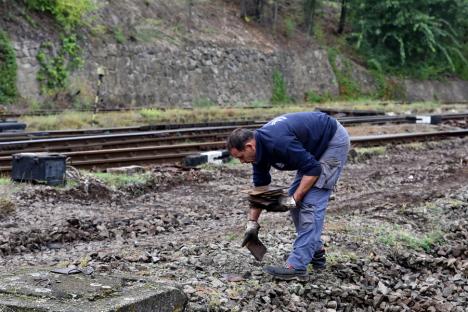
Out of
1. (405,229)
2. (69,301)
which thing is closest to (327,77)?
(405,229)

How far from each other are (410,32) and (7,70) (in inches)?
Answer: 1088

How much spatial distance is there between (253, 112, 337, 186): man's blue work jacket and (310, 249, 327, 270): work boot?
3.15 feet

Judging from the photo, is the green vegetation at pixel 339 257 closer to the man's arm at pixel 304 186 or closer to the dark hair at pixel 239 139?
the man's arm at pixel 304 186

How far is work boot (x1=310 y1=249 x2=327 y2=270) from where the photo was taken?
23.2 ft

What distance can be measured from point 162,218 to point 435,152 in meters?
10.5

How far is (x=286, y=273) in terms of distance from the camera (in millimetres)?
6613

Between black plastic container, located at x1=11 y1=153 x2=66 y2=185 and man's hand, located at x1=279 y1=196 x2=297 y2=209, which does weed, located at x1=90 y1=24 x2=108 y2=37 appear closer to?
black plastic container, located at x1=11 y1=153 x2=66 y2=185

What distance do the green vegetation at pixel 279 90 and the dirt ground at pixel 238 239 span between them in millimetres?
23056

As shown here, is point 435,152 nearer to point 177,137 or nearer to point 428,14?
point 177,137

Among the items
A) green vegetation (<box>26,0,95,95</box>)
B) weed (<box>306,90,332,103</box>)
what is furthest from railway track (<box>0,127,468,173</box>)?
weed (<box>306,90,332,103</box>)

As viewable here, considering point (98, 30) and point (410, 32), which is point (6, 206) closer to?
point (98, 30)

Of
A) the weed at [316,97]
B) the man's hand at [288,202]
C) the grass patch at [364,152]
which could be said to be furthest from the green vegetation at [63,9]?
the man's hand at [288,202]

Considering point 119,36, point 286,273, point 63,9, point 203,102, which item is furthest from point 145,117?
point 286,273

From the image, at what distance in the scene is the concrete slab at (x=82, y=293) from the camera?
461cm
